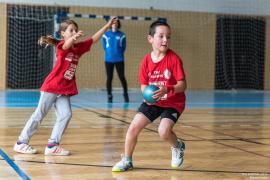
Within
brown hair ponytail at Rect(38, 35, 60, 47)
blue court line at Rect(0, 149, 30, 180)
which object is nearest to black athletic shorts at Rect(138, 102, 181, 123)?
blue court line at Rect(0, 149, 30, 180)

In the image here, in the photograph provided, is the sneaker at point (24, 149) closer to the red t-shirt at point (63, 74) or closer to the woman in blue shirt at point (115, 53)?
the red t-shirt at point (63, 74)

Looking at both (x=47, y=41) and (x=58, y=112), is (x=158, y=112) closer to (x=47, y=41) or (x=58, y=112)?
(x=58, y=112)

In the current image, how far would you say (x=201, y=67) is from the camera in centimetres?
1574

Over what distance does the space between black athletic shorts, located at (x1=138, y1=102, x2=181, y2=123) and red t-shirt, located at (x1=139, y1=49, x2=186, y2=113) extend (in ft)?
0.12

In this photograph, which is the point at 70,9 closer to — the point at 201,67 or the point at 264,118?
the point at 201,67

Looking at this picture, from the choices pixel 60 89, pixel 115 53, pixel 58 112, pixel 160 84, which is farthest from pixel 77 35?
pixel 115 53

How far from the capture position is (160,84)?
3805 millimetres

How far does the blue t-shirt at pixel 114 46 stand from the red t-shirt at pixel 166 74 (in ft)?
20.0

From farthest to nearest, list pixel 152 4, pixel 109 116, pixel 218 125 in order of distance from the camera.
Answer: pixel 152 4 < pixel 109 116 < pixel 218 125

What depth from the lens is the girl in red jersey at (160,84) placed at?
3.76m

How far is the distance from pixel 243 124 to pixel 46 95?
357 centimetres

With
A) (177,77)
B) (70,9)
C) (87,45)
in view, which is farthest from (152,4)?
(177,77)

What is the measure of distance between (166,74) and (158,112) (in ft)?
1.08

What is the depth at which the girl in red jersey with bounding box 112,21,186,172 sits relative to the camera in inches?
148
